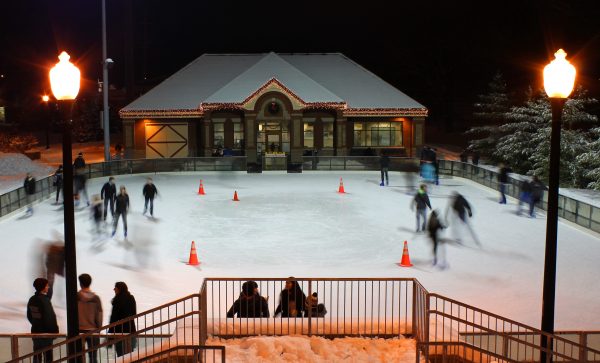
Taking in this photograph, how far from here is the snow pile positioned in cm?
919

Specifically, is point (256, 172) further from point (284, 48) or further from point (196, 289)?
point (284, 48)

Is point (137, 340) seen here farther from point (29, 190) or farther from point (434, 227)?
point (29, 190)

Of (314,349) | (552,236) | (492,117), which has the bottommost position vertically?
(314,349)

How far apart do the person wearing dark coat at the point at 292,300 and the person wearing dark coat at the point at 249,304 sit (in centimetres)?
27

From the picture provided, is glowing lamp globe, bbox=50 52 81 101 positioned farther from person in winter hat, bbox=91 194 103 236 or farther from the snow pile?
person in winter hat, bbox=91 194 103 236

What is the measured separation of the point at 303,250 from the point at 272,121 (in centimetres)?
2632

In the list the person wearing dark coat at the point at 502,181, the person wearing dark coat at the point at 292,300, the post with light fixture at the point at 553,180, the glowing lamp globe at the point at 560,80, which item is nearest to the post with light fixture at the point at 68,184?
the person wearing dark coat at the point at 292,300

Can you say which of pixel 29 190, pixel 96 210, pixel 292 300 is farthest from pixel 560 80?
pixel 29 190

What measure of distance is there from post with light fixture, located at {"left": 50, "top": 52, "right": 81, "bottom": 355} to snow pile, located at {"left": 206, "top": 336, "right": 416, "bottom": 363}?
6.13ft

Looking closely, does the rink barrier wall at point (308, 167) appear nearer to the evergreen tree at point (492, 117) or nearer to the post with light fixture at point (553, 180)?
the evergreen tree at point (492, 117)

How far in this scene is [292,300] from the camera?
11.2 m

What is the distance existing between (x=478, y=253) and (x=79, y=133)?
5399 cm

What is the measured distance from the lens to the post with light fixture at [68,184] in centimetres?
825

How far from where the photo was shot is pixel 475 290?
14.5 meters
